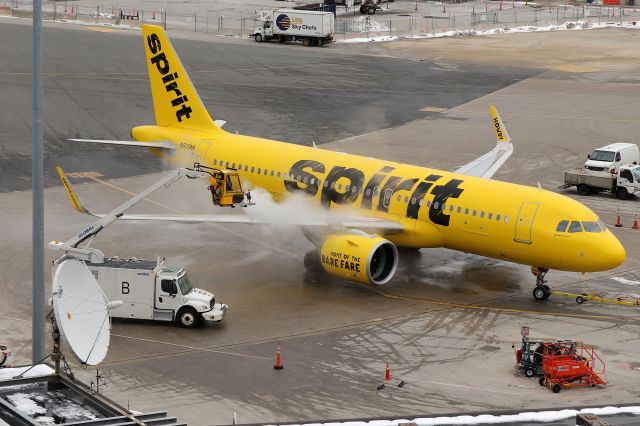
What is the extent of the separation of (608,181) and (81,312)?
4708 cm

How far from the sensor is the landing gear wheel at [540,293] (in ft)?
169

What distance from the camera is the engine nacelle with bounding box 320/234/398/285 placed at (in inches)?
1978

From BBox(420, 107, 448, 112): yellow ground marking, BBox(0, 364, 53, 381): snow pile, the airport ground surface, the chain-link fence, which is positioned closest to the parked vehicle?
the airport ground surface

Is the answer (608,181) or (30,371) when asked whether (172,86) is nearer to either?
(608,181)

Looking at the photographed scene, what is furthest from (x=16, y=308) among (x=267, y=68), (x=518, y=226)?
(x=267, y=68)

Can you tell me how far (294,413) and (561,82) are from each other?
247ft

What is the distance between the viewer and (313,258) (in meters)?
56.2

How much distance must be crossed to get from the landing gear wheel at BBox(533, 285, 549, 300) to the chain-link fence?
273 ft

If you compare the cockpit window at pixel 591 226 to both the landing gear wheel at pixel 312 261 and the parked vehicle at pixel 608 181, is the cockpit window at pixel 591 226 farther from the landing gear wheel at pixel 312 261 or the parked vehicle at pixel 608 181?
the parked vehicle at pixel 608 181

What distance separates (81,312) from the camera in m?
32.2

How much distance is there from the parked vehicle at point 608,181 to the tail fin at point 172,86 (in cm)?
2351

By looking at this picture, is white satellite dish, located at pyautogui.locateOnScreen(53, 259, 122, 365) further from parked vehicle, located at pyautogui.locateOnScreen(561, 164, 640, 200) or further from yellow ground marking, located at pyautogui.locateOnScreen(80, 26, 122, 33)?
yellow ground marking, located at pyautogui.locateOnScreen(80, 26, 122, 33)

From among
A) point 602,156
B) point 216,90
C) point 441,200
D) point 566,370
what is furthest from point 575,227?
point 216,90

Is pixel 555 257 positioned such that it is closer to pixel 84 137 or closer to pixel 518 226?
pixel 518 226
